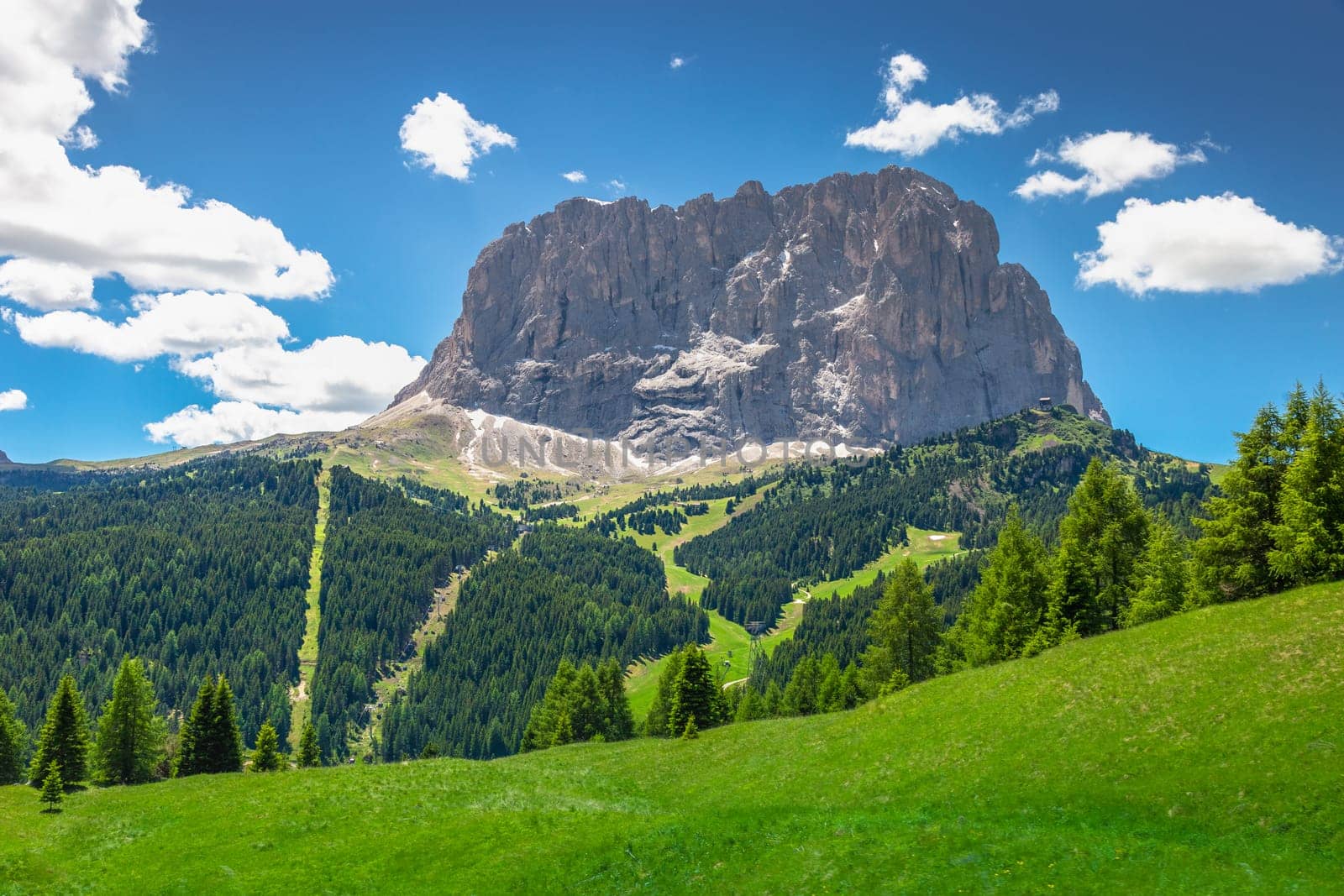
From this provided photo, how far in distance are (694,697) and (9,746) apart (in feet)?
188

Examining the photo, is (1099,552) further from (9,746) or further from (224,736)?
(9,746)

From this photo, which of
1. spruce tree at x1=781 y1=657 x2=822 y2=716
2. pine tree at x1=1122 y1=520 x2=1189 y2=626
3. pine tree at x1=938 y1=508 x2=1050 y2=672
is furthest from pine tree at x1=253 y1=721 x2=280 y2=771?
pine tree at x1=1122 y1=520 x2=1189 y2=626

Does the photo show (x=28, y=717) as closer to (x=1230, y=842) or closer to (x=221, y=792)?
(x=221, y=792)

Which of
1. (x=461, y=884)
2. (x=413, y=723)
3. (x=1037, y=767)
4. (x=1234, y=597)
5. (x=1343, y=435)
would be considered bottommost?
(x=413, y=723)

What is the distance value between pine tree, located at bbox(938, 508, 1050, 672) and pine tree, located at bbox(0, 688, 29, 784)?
77205mm

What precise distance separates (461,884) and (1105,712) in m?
26.8

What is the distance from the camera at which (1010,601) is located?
56.8 meters

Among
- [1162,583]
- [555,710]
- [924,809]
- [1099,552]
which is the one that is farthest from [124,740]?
[1162,583]

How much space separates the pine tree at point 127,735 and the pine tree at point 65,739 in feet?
5.28

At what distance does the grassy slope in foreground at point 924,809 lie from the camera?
25.9 metres

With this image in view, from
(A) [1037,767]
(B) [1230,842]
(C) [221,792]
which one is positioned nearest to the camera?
(B) [1230,842]

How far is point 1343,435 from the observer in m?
42.7

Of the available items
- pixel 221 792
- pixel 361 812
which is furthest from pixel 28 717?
pixel 361 812

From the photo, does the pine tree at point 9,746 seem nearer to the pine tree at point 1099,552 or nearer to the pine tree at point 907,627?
the pine tree at point 907,627
